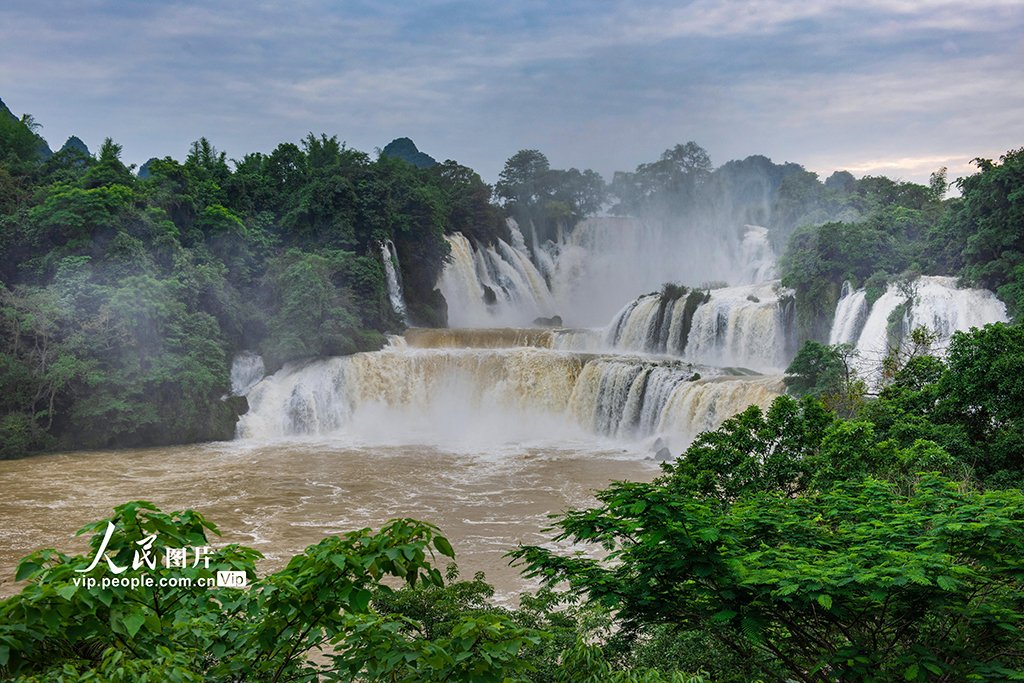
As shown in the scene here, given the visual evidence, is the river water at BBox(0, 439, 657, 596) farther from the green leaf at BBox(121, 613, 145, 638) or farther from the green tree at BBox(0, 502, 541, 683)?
the green leaf at BBox(121, 613, 145, 638)

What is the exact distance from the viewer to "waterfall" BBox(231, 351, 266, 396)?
21.6m

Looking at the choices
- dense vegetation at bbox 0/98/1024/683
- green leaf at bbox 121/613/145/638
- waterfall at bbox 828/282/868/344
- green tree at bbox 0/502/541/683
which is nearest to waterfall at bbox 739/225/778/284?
dense vegetation at bbox 0/98/1024/683

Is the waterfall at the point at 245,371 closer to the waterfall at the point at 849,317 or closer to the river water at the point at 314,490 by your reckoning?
the river water at the point at 314,490

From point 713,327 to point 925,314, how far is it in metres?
6.26

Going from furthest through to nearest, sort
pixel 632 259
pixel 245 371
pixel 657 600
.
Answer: pixel 632 259, pixel 245 371, pixel 657 600

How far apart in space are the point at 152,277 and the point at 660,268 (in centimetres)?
2835

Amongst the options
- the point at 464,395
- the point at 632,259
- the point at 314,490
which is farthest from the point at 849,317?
the point at 632,259

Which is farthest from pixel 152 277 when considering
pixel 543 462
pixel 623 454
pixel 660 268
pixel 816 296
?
pixel 660 268

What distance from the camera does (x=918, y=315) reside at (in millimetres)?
16016

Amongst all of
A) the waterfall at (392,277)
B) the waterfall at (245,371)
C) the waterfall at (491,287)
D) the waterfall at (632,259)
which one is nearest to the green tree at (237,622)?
the waterfall at (245,371)

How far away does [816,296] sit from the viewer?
19688 millimetres

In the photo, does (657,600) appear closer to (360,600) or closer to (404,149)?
(360,600)

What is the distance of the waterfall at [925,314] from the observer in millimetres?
15531

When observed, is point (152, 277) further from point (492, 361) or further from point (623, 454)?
point (623, 454)
